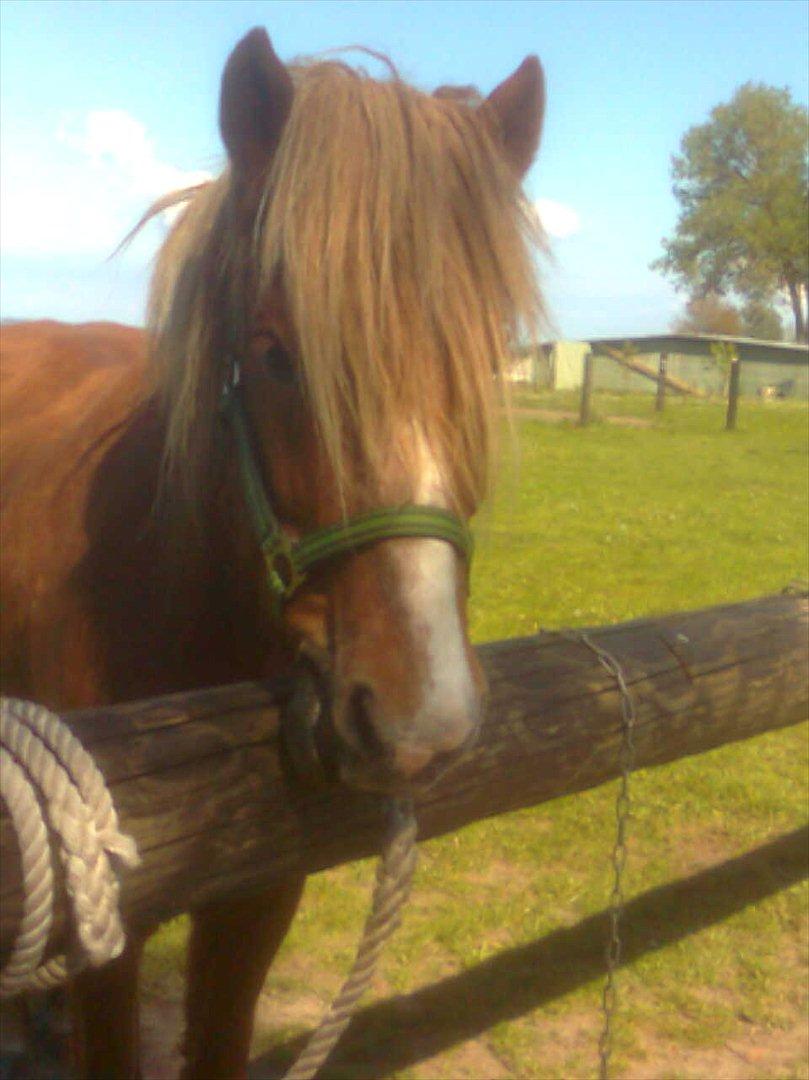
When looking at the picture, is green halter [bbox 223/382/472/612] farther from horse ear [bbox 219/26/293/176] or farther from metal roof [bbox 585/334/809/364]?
metal roof [bbox 585/334/809/364]

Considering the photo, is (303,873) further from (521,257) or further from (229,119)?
(229,119)

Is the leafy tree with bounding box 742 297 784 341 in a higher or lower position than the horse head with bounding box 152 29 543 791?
lower

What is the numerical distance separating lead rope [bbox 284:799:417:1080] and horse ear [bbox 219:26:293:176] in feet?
3.63

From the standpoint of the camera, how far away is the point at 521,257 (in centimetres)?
196

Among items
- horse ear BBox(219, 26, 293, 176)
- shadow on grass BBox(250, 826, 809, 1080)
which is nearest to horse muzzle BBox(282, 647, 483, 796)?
horse ear BBox(219, 26, 293, 176)

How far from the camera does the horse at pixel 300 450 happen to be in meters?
1.62

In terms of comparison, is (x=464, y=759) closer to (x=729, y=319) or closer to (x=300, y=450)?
(x=300, y=450)

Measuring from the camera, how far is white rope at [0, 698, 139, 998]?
1.37 m

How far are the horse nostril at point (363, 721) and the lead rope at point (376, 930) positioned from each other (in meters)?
0.28

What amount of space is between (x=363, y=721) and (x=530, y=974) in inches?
95.8

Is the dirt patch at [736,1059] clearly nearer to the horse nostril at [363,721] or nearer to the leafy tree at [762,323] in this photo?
the horse nostril at [363,721]

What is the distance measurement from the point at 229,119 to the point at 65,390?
1.52 metres

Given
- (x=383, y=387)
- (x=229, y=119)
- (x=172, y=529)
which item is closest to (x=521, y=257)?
(x=383, y=387)

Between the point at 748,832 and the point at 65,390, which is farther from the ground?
the point at 65,390
